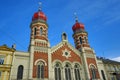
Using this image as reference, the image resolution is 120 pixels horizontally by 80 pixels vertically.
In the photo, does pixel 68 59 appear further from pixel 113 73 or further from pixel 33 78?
pixel 113 73

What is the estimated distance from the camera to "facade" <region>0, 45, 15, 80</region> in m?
23.2

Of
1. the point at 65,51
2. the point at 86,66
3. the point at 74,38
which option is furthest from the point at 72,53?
the point at 74,38

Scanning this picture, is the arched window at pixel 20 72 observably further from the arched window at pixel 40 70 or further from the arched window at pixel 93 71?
the arched window at pixel 93 71

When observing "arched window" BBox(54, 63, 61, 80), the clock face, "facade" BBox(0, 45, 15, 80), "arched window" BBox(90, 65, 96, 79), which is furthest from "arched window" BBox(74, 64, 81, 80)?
"facade" BBox(0, 45, 15, 80)

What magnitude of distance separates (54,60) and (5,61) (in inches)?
412

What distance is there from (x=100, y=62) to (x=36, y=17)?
2202 centimetres

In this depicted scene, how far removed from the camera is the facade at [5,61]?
23156mm

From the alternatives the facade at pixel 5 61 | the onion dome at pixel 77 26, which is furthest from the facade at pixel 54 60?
the onion dome at pixel 77 26

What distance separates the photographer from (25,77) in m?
24.6

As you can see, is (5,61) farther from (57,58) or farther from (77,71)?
(77,71)

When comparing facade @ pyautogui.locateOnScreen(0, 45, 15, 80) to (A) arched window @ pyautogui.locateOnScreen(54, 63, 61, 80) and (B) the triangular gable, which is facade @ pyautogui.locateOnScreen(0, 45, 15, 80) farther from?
(A) arched window @ pyautogui.locateOnScreen(54, 63, 61, 80)

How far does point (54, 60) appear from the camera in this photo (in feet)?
95.2

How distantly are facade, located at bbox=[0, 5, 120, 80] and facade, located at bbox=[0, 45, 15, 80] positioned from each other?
0.71m

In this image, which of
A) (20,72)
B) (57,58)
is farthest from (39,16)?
(20,72)
